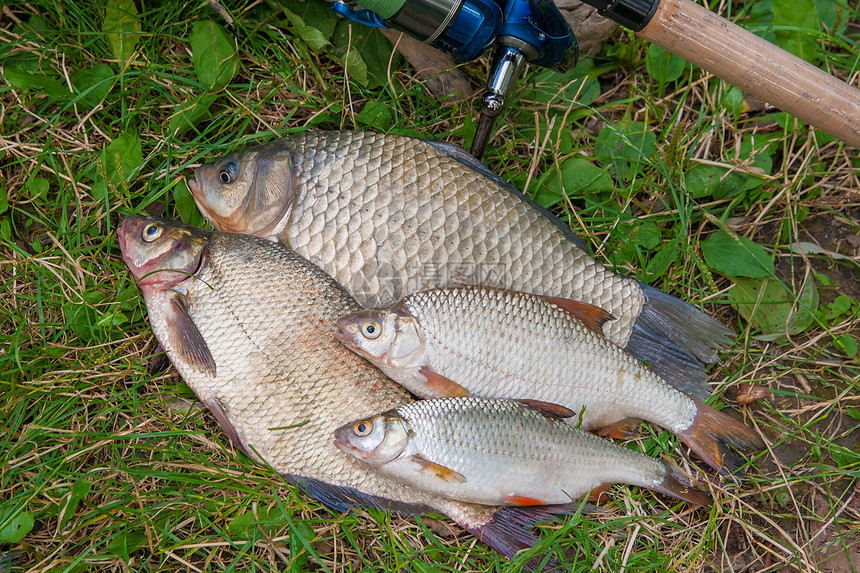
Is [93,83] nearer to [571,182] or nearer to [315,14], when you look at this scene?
[315,14]

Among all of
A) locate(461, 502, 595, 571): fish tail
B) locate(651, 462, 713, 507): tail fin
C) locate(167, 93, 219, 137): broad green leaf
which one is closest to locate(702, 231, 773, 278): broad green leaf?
locate(651, 462, 713, 507): tail fin

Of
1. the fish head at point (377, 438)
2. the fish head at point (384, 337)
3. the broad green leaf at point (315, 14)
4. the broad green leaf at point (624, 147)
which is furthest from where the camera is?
the broad green leaf at point (624, 147)

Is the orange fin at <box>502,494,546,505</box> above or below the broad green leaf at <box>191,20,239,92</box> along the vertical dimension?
below

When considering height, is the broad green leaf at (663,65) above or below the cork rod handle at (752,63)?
below

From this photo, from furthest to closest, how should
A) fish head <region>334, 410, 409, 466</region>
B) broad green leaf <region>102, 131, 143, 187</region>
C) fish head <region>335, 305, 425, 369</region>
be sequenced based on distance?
broad green leaf <region>102, 131, 143, 187</region>, fish head <region>335, 305, 425, 369</region>, fish head <region>334, 410, 409, 466</region>

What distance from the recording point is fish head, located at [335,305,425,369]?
7.30ft

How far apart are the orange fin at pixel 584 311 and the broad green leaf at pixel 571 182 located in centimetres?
62

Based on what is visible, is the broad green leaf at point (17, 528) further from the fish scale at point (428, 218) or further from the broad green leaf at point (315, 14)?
the broad green leaf at point (315, 14)

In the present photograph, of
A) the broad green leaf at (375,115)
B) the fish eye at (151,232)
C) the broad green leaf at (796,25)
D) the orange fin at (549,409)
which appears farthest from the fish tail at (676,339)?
the fish eye at (151,232)

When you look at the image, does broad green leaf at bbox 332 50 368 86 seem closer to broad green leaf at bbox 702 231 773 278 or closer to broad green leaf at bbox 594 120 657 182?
broad green leaf at bbox 594 120 657 182

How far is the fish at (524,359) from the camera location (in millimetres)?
2258

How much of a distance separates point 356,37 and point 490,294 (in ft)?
4.43

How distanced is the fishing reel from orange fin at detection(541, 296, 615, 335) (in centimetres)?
76

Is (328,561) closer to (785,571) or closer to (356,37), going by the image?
(785,571)
